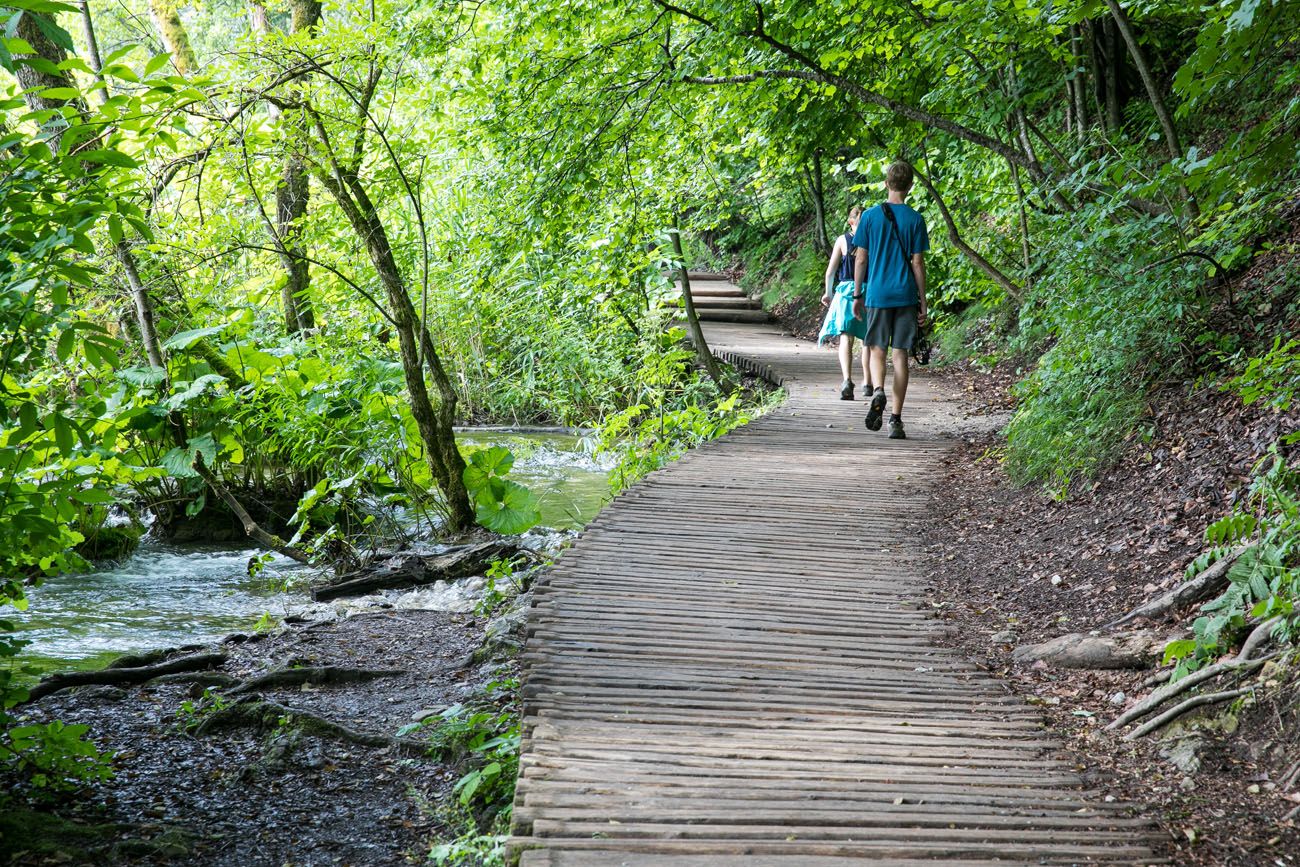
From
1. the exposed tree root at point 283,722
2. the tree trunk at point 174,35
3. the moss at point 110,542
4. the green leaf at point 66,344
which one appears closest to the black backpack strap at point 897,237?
the exposed tree root at point 283,722

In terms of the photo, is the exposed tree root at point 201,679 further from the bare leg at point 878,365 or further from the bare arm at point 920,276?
the bare arm at point 920,276

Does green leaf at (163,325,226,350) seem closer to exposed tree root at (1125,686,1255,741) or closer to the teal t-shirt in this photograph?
the teal t-shirt

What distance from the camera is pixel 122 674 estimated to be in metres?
6.19

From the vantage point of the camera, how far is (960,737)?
3.64 meters

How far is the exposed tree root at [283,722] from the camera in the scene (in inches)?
204

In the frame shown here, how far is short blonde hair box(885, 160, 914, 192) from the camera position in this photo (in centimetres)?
795

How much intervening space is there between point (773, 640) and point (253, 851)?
224 centimetres

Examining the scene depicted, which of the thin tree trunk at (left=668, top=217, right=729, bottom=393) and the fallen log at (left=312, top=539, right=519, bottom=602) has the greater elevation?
the thin tree trunk at (left=668, top=217, right=729, bottom=393)

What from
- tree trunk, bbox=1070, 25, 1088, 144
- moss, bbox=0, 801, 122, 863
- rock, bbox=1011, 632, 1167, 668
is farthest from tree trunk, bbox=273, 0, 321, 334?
tree trunk, bbox=1070, 25, 1088, 144

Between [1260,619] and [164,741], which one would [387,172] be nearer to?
[164,741]

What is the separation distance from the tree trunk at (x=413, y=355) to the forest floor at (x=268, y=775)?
101 inches

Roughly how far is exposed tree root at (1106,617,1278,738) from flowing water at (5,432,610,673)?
5261mm

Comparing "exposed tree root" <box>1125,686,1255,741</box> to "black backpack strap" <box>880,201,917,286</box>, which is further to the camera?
"black backpack strap" <box>880,201,917,286</box>

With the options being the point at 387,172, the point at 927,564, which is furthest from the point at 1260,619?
the point at 387,172
